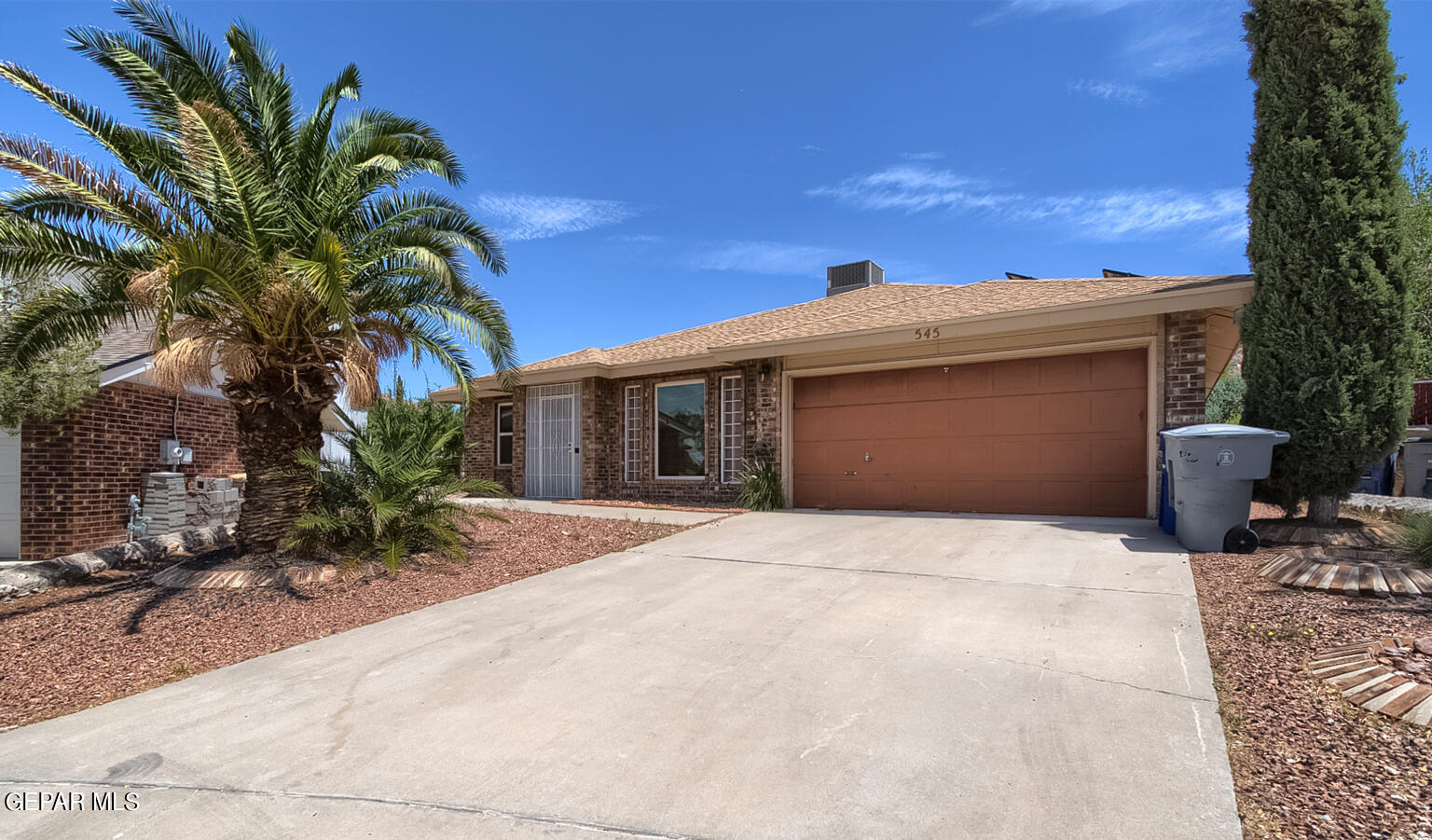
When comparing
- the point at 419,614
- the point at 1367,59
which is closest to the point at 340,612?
the point at 419,614

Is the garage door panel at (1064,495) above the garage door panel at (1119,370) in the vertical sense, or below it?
below

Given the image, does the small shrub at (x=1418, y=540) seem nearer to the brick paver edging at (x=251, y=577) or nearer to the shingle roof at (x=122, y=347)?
the brick paver edging at (x=251, y=577)

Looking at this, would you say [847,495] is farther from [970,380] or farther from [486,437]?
[486,437]

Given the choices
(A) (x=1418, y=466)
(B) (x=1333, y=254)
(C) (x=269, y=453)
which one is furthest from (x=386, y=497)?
(A) (x=1418, y=466)

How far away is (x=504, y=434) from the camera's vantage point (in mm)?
17609

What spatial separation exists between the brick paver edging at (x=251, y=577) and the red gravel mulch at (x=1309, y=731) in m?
7.25

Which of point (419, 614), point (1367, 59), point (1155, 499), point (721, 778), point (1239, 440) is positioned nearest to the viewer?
point (721, 778)

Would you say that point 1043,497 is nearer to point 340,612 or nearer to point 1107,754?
point 1107,754

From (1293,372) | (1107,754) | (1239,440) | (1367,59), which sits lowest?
(1107,754)

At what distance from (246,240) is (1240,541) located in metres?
10.0

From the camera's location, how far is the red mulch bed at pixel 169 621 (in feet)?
15.7

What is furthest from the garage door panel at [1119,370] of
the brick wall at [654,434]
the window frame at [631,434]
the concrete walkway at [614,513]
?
the window frame at [631,434]

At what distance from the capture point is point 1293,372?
7438 millimetres

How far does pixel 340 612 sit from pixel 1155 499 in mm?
9466
